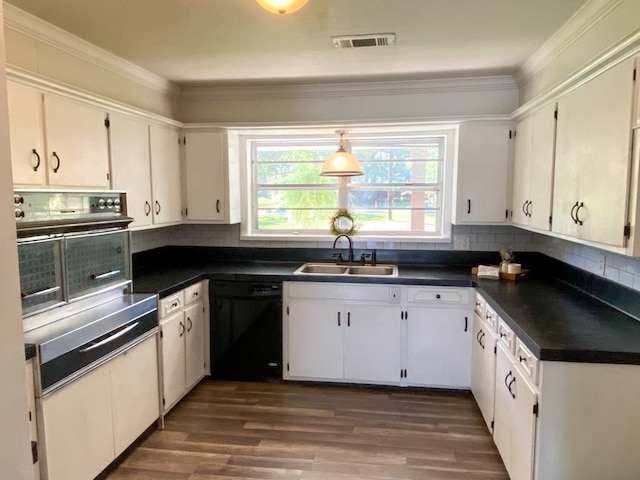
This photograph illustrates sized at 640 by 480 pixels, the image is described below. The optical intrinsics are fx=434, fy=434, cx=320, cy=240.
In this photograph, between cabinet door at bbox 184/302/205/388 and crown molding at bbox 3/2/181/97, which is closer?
crown molding at bbox 3/2/181/97

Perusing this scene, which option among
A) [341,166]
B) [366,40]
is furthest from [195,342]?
[366,40]

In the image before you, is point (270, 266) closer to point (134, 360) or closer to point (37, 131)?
point (134, 360)

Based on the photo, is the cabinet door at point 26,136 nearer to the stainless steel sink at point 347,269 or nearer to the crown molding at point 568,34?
the stainless steel sink at point 347,269

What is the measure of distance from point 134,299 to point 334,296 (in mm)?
1471

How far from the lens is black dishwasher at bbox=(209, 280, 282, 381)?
3.47 m

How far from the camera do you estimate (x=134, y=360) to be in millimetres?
2549

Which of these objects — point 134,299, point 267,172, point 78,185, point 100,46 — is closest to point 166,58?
point 100,46

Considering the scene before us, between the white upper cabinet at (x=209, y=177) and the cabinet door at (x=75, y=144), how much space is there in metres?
1.02

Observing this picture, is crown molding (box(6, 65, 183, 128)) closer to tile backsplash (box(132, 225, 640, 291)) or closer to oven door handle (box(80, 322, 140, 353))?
tile backsplash (box(132, 225, 640, 291))

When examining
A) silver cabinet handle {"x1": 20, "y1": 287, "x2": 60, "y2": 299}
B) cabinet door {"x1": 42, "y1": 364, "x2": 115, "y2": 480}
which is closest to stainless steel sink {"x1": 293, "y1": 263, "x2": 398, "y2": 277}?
cabinet door {"x1": 42, "y1": 364, "x2": 115, "y2": 480}

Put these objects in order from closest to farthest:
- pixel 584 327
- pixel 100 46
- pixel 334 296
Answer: pixel 584 327
pixel 100 46
pixel 334 296

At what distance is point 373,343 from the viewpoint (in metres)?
3.40

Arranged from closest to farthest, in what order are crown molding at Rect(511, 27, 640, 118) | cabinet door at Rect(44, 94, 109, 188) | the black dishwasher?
crown molding at Rect(511, 27, 640, 118)
cabinet door at Rect(44, 94, 109, 188)
the black dishwasher

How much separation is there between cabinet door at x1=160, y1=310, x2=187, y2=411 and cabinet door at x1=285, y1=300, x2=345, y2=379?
2.69 ft
